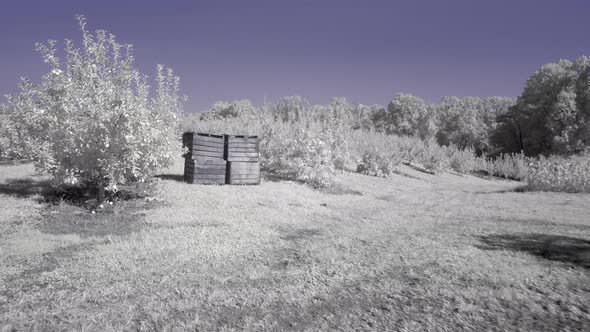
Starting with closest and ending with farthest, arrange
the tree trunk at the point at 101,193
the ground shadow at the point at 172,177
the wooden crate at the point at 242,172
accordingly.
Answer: the tree trunk at the point at 101,193
the ground shadow at the point at 172,177
the wooden crate at the point at 242,172

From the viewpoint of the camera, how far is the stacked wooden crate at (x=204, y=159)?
38.7 feet

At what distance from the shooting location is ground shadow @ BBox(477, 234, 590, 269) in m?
5.76

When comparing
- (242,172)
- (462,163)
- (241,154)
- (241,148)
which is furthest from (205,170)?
(462,163)

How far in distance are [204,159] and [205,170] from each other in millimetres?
388

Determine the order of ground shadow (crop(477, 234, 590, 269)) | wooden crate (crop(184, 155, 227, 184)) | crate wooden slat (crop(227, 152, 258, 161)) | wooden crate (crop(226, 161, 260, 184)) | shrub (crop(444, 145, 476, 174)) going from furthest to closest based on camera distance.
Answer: shrub (crop(444, 145, 476, 174))
crate wooden slat (crop(227, 152, 258, 161))
wooden crate (crop(226, 161, 260, 184))
wooden crate (crop(184, 155, 227, 184))
ground shadow (crop(477, 234, 590, 269))

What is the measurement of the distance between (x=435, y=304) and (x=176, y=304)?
114 inches

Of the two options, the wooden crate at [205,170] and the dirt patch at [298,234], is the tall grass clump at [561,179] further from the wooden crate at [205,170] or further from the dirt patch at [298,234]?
the wooden crate at [205,170]

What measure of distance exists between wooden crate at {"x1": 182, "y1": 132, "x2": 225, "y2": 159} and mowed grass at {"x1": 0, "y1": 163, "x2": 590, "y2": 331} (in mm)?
2504

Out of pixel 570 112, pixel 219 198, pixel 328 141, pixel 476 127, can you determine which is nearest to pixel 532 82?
pixel 570 112

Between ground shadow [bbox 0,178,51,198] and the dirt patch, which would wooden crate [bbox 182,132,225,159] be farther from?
the dirt patch

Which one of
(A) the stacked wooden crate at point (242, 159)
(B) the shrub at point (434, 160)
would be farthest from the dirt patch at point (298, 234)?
(B) the shrub at point (434, 160)

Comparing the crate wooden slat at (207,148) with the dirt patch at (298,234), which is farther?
the crate wooden slat at (207,148)

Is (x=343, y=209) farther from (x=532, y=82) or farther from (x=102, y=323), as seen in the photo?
(x=532, y=82)

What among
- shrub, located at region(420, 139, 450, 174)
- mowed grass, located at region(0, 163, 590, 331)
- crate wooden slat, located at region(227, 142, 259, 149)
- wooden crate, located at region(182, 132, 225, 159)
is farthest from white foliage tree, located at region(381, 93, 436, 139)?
mowed grass, located at region(0, 163, 590, 331)
